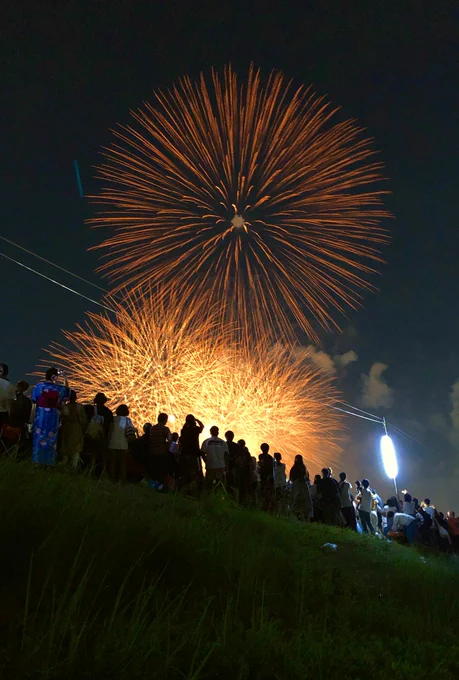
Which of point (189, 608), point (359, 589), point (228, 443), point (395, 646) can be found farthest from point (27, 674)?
point (228, 443)

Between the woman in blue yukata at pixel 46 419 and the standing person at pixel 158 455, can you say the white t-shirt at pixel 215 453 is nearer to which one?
the standing person at pixel 158 455

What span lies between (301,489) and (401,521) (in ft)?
15.2

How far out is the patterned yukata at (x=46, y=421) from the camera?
789 centimetres

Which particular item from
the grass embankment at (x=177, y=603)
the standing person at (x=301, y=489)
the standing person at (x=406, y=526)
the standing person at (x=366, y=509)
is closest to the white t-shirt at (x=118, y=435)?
the grass embankment at (x=177, y=603)

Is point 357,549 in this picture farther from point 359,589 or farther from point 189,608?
point 189,608

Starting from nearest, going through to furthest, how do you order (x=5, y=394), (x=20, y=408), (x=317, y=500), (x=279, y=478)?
(x=5, y=394), (x=20, y=408), (x=279, y=478), (x=317, y=500)

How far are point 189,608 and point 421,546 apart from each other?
11.5 metres

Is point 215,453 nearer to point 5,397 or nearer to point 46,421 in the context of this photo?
point 46,421

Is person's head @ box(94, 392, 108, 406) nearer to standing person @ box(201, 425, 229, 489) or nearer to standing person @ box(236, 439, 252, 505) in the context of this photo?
standing person @ box(201, 425, 229, 489)

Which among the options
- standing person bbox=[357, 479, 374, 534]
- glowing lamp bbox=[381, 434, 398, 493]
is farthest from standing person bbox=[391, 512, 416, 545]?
glowing lamp bbox=[381, 434, 398, 493]

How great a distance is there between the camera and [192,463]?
31.9 feet

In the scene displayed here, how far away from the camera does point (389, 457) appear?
96.4 ft

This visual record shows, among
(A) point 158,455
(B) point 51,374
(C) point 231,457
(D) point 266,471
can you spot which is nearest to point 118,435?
(A) point 158,455

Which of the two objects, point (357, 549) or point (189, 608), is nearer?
point (189, 608)
